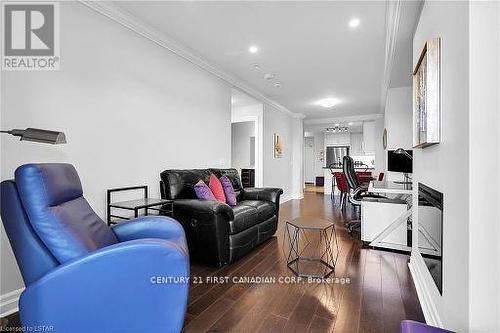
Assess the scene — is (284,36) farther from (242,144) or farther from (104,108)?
(242,144)

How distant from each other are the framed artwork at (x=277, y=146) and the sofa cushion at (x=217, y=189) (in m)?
3.38

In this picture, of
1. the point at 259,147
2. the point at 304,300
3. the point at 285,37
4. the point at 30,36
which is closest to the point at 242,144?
the point at 259,147

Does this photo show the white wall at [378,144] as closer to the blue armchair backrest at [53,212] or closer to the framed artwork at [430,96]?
the framed artwork at [430,96]

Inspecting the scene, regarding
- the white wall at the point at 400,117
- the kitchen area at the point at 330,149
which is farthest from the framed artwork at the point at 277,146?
the white wall at the point at 400,117

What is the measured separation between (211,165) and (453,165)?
10.4ft

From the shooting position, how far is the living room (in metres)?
1.16

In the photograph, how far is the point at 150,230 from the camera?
1.78 meters

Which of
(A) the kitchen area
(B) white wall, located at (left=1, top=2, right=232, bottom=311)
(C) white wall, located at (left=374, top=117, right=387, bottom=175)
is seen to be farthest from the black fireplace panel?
(A) the kitchen area

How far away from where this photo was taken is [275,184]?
6.49 metres

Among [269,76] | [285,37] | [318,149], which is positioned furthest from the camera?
[318,149]

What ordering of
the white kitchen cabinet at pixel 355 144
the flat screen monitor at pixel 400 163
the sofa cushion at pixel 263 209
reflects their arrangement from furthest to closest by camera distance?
1. the white kitchen cabinet at pixel 355 144
2. the flat screen monitor at pixel 400 163
3. the sofa cushion at pixel 263 209

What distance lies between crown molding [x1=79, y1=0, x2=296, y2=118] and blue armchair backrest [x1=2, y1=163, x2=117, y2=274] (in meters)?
1.73

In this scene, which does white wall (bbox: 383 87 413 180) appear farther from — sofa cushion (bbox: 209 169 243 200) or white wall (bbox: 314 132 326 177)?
white wall (bbox: 314 132 326 177)

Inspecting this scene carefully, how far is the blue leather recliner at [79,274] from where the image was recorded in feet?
3.82
